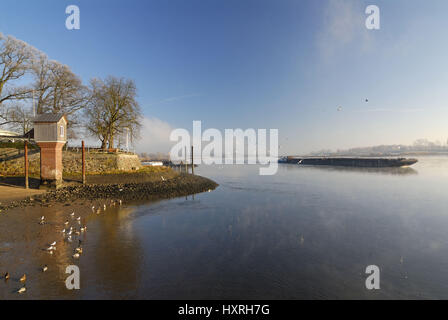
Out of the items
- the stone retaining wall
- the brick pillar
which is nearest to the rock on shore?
the brick pillar

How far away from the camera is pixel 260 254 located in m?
11.1

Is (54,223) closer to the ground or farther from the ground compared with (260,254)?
farther from the ground

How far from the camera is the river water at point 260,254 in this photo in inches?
309

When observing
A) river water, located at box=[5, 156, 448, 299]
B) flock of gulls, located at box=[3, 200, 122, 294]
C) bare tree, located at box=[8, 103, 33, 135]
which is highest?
bare tree, located at box=[8, 103, 33, 135]

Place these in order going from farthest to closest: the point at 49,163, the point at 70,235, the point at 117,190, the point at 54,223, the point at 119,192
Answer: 1. the point at 117,190
2. the point at 119,192
3. the point at 49,163
4. the point at 54,223
5. the point at 70,235

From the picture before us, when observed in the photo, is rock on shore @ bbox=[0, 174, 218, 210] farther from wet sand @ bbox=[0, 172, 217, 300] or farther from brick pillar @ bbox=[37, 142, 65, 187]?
brick pillar @ bbox=[37, 142, 65, 187]

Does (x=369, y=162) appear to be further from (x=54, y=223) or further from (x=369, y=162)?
(x=54, y=223)

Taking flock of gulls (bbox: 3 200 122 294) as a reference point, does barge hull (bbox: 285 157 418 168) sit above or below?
above

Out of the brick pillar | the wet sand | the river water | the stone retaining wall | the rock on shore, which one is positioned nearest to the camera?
the wet sand

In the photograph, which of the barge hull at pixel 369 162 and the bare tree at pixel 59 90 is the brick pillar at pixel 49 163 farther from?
the barge hull at pixel 369 162

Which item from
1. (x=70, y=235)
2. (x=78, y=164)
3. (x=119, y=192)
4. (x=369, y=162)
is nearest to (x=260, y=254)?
(x=70, y=235)

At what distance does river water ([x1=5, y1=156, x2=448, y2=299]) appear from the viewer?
784 centimetres
